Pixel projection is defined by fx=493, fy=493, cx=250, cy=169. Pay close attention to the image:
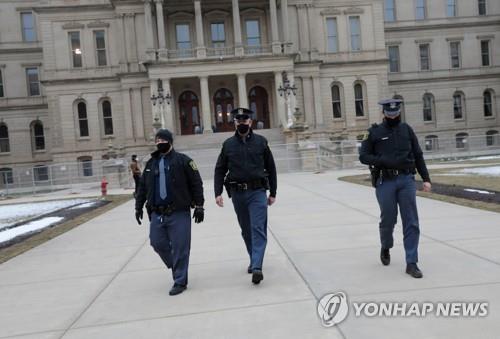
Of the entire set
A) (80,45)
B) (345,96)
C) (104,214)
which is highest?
(80,45)

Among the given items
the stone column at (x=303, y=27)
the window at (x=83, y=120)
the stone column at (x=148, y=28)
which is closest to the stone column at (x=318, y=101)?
the stone column at (x=303, y=27)

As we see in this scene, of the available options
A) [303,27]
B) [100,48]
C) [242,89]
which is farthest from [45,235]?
[303,27]

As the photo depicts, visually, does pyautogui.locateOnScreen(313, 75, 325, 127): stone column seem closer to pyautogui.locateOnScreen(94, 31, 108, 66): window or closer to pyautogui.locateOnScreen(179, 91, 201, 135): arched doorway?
pyautogui.locateOnScreen(179, 91, 201, 135): arched doorway

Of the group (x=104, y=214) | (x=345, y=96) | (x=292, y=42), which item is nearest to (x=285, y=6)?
(x=292, y=42)

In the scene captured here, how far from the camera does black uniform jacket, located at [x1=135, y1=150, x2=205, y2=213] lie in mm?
6066

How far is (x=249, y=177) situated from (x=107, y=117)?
40188 millimetres

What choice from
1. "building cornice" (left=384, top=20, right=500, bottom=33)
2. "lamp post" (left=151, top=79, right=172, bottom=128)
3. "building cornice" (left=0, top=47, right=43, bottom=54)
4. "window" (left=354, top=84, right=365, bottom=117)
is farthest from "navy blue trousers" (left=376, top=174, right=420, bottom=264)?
"building cornice" (left=0, top=47, right=43, bottom=54)

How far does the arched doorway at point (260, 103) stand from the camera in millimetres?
44656

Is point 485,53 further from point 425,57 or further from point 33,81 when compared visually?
point 33,81

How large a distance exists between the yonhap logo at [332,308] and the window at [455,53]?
52.0 metres

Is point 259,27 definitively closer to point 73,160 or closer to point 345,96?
point 345,96

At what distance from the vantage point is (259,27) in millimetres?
44469

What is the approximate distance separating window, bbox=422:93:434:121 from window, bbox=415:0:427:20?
8.06 metres

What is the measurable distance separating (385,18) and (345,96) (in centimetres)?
1202
